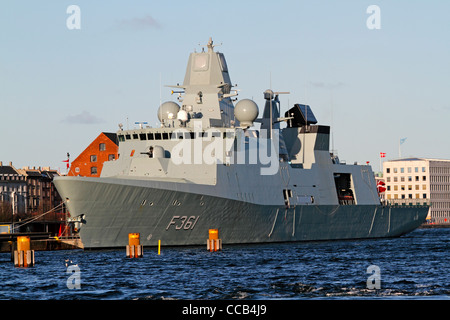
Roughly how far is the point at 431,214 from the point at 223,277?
114 metres

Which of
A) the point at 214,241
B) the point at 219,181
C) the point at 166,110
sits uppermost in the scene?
the point at 166,110

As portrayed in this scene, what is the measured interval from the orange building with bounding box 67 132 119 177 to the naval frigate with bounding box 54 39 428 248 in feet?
114

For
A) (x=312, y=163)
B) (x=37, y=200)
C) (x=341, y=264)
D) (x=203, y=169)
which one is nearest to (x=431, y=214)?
(x=37, y=200)

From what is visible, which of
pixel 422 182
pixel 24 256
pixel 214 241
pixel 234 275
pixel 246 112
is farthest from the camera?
pixel 422 182

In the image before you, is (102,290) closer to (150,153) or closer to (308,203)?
(150,153)

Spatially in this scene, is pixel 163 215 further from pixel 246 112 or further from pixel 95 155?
pixel 95 155

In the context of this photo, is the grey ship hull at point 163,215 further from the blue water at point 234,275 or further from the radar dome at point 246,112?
the radar dome at point 246,112

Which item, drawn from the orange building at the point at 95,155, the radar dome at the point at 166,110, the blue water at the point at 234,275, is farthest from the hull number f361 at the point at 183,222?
the orange building at the point at 95,155

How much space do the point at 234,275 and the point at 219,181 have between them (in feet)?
48.7

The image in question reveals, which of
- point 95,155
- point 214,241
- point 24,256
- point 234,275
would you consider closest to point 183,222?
point 214,241

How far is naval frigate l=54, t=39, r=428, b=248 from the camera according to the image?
3638cm

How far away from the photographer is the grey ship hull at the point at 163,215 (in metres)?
35.8

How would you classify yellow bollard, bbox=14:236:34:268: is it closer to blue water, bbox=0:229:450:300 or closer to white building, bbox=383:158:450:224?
blue water, bbox=0:229:450:300

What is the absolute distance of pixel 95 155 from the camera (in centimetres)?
8331
